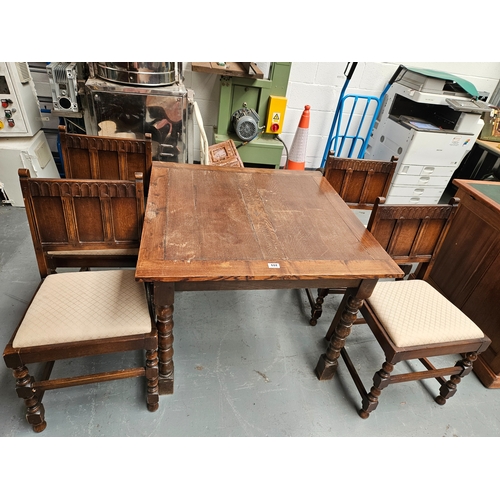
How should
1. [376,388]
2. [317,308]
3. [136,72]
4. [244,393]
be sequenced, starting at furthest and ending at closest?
[136,72]
[317,308]
[244,393]
[376,388]

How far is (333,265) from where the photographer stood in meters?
1.35

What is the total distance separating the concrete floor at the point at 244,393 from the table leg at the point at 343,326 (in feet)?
0.26

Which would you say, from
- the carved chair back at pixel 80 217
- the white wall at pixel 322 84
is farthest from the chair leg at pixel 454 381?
the white wall at pixel 322 84

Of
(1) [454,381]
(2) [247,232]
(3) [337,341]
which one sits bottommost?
(1) [454,381]

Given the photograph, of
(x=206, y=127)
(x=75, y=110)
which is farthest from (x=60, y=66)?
(x=206, y=127)

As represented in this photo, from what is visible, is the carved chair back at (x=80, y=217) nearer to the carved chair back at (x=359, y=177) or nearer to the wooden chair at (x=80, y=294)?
the wooden chair at (x=80, y=294)

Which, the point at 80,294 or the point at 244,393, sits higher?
the point at 80,294

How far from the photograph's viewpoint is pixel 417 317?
158cm

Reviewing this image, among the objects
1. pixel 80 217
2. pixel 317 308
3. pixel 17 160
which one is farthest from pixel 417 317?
pixel 17 160

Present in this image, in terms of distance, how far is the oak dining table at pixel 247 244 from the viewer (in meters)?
1.26

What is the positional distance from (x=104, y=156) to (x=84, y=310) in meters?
1.02

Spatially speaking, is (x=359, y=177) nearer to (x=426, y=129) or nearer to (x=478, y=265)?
(x=478, y=265)

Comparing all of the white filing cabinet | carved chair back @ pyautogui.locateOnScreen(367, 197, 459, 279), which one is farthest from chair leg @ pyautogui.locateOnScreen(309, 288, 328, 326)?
the white filing cabinet

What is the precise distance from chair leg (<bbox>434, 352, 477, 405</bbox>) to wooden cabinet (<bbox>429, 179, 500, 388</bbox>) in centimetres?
32
